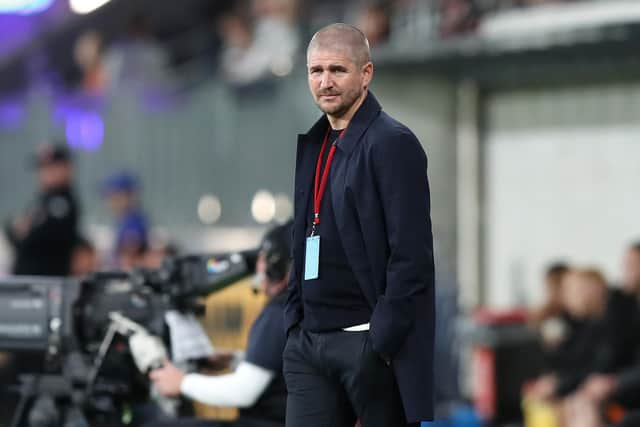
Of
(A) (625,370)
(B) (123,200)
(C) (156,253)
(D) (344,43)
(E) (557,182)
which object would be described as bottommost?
(A) (625,370)

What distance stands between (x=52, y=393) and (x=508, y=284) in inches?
284

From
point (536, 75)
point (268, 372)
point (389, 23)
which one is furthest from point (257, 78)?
point (268, 372)

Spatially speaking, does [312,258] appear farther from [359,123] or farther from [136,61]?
[136,61]

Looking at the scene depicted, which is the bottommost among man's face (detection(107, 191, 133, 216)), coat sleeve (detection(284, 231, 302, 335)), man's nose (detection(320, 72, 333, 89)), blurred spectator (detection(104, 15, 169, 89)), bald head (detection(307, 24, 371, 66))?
coat sleeve (detection(284, 231, 302, 335))

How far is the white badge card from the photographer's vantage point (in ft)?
14.4

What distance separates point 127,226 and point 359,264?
21.8 feet

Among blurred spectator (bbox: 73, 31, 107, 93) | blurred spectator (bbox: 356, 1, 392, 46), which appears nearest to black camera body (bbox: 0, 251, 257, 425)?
blurred spectator (bbox: 356, 1, 392, 46)

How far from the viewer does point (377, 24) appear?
12742mm

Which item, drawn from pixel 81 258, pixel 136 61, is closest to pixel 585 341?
pixel 81 258

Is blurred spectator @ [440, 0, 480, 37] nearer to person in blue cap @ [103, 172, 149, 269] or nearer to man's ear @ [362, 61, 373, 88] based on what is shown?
person in blue cap @ [103, 172, 149, 269]

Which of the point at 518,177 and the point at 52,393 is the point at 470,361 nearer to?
the point at 518,177

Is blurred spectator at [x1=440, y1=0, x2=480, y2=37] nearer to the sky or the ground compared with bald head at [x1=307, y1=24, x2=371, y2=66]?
nearer to the sky

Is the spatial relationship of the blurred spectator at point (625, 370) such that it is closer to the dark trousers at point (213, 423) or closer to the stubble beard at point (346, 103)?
the dark trousers at point (213, 423)

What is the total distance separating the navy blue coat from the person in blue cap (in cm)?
597
